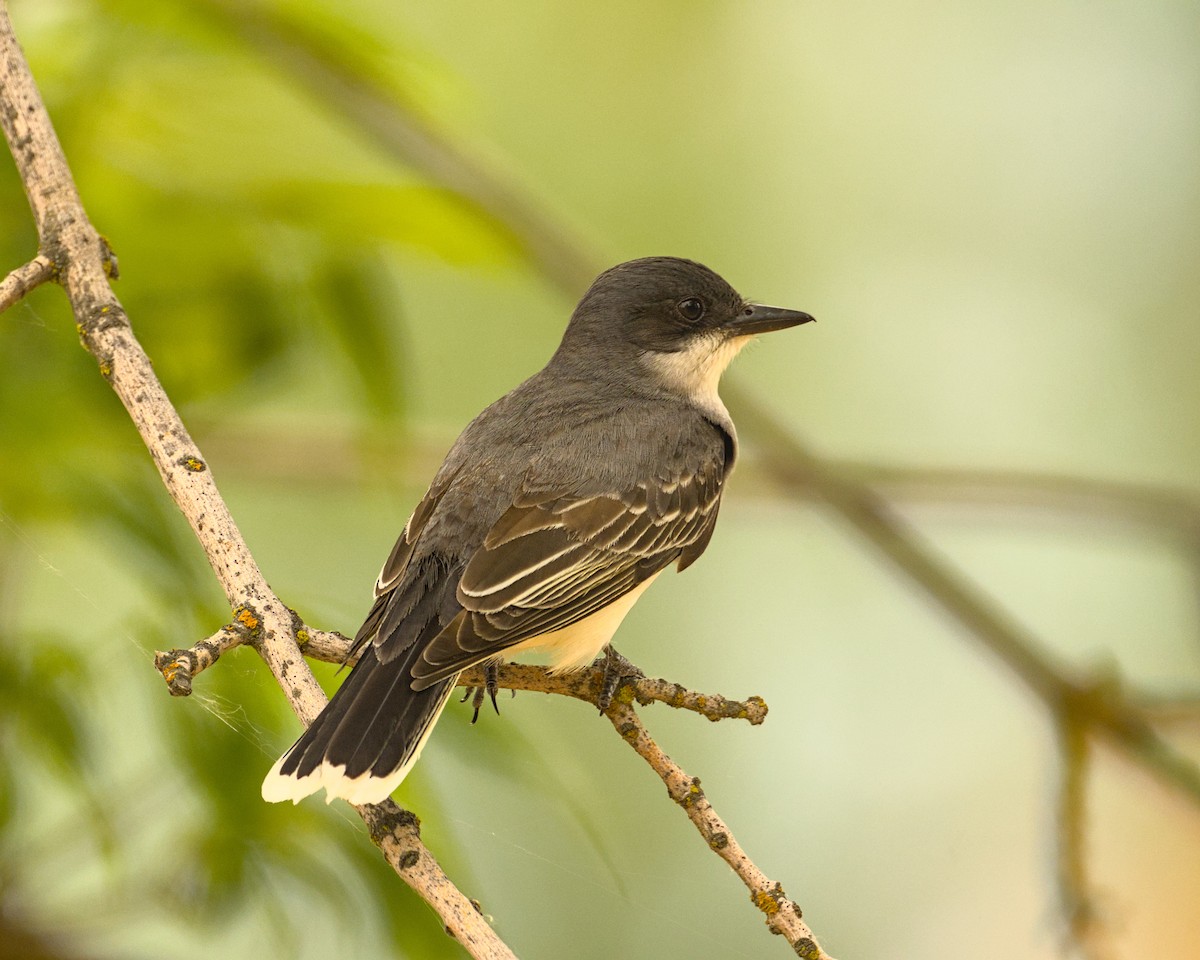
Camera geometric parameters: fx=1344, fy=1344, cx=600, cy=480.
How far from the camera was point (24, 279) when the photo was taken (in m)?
2.58

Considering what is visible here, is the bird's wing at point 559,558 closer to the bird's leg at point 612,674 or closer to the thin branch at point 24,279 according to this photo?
the bird's leg at point 612,674

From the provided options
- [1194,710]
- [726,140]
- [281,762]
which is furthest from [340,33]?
[726,140]

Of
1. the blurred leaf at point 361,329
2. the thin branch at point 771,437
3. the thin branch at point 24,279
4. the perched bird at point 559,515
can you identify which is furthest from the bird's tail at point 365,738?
the thin branch at point 771,437

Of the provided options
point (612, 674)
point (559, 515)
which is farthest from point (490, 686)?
point (559, 515)

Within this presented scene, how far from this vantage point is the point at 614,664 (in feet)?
9.53

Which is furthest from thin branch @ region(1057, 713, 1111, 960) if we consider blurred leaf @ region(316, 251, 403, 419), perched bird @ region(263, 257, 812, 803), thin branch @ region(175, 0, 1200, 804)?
blurred leaf @ region(316, 251, 403, 419)

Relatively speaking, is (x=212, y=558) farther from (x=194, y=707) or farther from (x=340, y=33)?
(x=340, y=33)

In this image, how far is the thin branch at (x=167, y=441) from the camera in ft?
6.49

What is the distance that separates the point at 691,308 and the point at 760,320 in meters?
0.20

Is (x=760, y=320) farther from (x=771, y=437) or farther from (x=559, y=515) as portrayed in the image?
(x=559, y=515)

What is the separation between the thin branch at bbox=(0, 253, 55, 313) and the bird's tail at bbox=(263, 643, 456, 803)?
960 millimetres

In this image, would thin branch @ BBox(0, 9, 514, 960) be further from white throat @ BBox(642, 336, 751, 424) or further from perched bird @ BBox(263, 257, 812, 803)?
white throat @ BBox(642, 336, 751, 424)

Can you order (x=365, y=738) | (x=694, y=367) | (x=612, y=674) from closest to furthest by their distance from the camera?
(x=365, y=738) < (x=612, y=674) < (x=694, y=367)

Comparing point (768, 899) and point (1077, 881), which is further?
point (1077, 881)
